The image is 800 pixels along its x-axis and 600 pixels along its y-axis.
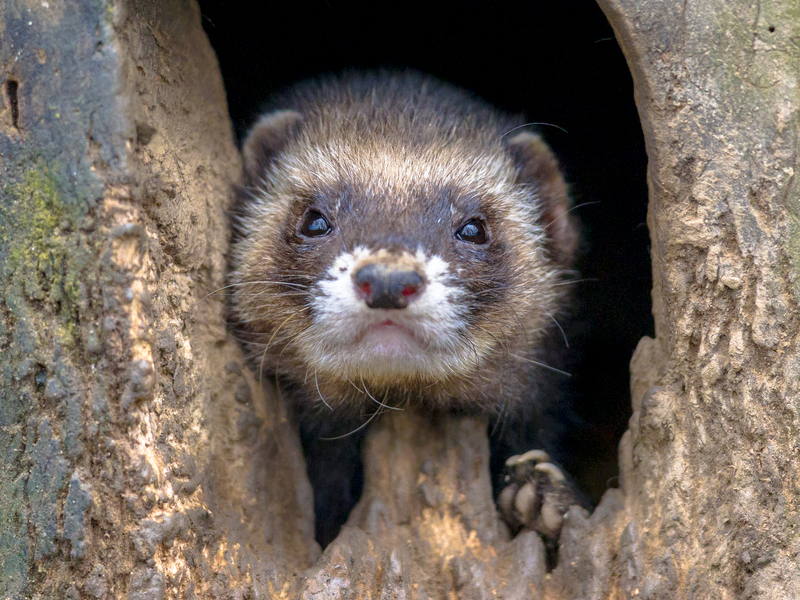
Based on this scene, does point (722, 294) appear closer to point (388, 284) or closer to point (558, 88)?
point (388, 284)

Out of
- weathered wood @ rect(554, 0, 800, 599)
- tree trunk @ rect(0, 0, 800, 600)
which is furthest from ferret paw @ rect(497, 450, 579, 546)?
weathered wood @ rect(554, 0, 800, 599)

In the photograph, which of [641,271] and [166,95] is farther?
[641,271]

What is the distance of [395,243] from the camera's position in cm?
263

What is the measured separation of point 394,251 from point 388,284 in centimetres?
18

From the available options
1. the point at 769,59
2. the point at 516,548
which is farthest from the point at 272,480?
the point at 769,59

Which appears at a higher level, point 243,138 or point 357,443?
point 243,138

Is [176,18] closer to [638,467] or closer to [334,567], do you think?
[334,567]

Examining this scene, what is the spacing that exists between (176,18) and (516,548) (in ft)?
8.56

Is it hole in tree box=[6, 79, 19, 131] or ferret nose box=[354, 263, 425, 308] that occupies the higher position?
hole in tree box=[6, 79, 19, 131]

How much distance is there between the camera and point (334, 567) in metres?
2.68

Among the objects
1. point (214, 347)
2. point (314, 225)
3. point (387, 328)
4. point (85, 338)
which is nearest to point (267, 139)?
point (314, 225)

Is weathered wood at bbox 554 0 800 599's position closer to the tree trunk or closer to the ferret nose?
the tree trunk

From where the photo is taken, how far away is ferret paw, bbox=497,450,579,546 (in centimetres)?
308

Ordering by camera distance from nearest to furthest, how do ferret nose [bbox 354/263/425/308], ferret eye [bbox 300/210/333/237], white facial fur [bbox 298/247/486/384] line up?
ferret nose [bbox 354/263/425/308], white facial fur [bbox 298/247/486/384], ferret eye [bbox 300/210/333/237]
